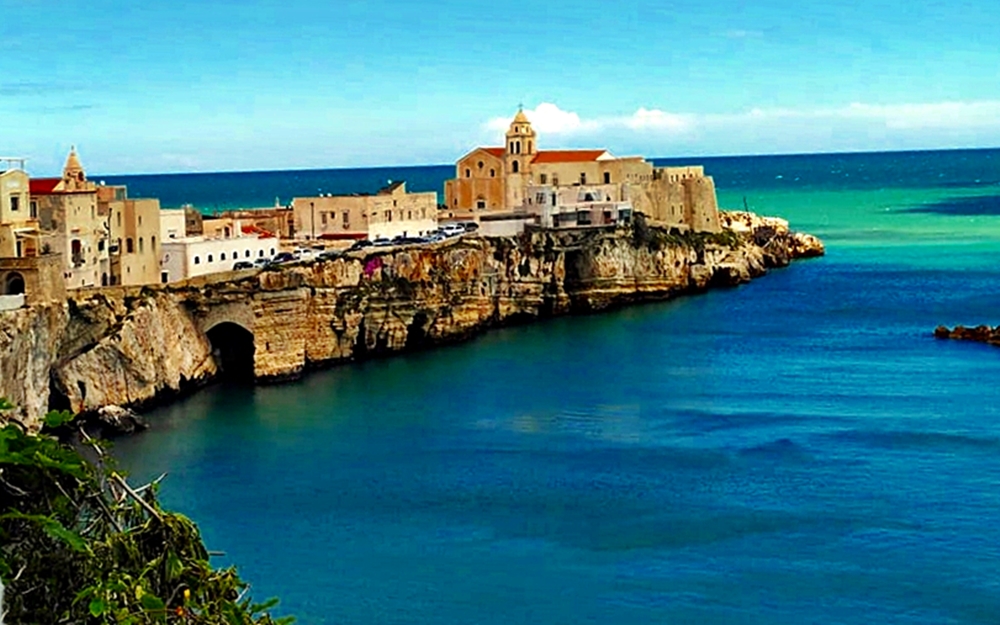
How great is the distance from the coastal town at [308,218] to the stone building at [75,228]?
1.4 inches

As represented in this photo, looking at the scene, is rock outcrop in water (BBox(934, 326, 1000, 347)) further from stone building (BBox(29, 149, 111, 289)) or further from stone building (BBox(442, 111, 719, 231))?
→ stone building (BBox(29, 149, 111, 289))

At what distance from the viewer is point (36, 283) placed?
3616 centimetres

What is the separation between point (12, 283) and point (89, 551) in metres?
30.6

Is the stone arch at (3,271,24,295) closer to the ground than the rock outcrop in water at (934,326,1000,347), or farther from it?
farther from it

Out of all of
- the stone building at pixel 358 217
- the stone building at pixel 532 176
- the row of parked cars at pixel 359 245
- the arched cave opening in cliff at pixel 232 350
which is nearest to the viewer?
the arched cave opening in cliff at pixel 232 350

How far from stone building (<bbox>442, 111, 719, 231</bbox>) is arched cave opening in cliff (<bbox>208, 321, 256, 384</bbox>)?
67.4 ft

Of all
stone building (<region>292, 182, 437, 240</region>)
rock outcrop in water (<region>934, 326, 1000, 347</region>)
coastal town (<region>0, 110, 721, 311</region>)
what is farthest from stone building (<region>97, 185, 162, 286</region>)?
rock outcrop in water (<region>934, 326, 1000, 347</region>)

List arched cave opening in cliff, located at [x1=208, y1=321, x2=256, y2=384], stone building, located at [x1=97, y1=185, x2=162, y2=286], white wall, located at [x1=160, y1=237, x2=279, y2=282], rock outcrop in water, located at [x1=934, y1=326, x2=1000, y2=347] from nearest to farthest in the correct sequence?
stone building, located at [x1=97, y1=185, x2=162, y2=286]
arched cave opening in cliff, located at [x1=208, y1=321, x2=256, y2=384]
white wall, located at [x1=160, y1=237, x2=279, y2=282]
rock outcrop in water, located at [x1=934, y1=326, x2=1000, y2=347]

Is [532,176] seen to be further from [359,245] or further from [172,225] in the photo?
[172,225]

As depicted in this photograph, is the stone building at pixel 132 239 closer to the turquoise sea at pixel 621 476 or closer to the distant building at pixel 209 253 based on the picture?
the distant building at pixel 209 253

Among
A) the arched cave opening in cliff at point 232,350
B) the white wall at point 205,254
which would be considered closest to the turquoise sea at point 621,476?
the arched cave opening in cliff at point 232,350

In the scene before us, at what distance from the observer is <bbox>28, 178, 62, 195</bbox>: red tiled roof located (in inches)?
1624

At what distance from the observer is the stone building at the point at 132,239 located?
42969 millimetres

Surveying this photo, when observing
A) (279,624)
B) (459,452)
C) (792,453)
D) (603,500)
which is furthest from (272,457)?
(279,624)
